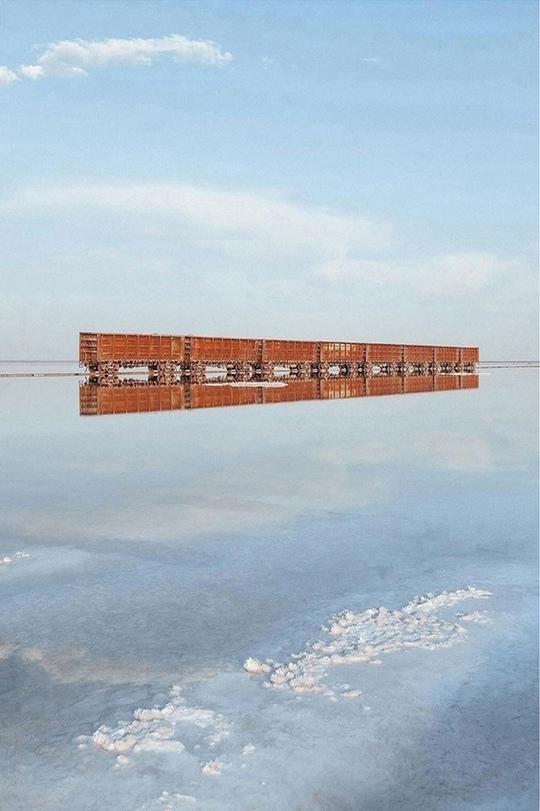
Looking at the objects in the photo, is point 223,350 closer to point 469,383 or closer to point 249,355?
point 249,355

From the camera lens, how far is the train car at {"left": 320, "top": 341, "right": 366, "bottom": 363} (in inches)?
2160

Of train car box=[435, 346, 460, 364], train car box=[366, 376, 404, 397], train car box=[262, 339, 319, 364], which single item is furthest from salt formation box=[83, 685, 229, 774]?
train car box=[435, 346, 460, 364]

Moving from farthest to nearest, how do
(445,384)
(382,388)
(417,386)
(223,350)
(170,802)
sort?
(223,350) < (445,384) < (417,386) < (382,388) < (170,802)

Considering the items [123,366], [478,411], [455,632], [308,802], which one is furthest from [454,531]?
[123,366]

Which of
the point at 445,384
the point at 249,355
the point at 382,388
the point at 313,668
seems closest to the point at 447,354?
the point at 445,384

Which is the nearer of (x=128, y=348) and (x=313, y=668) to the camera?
(x=313, y=668)

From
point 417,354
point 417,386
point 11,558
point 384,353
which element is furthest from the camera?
point 417,354

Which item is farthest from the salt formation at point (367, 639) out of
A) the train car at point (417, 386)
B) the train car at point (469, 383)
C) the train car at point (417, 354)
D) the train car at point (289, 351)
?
the train car at point (417, 354)

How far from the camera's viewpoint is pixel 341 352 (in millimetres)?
56375

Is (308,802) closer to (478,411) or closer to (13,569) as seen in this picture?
(13,569)

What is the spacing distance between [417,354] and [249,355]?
71.2 feet

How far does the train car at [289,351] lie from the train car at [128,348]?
8.02 metres

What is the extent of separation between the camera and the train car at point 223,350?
44.4 metres

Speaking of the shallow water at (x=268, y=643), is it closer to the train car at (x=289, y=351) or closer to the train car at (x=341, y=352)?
the train car at (x=289, y=351)
